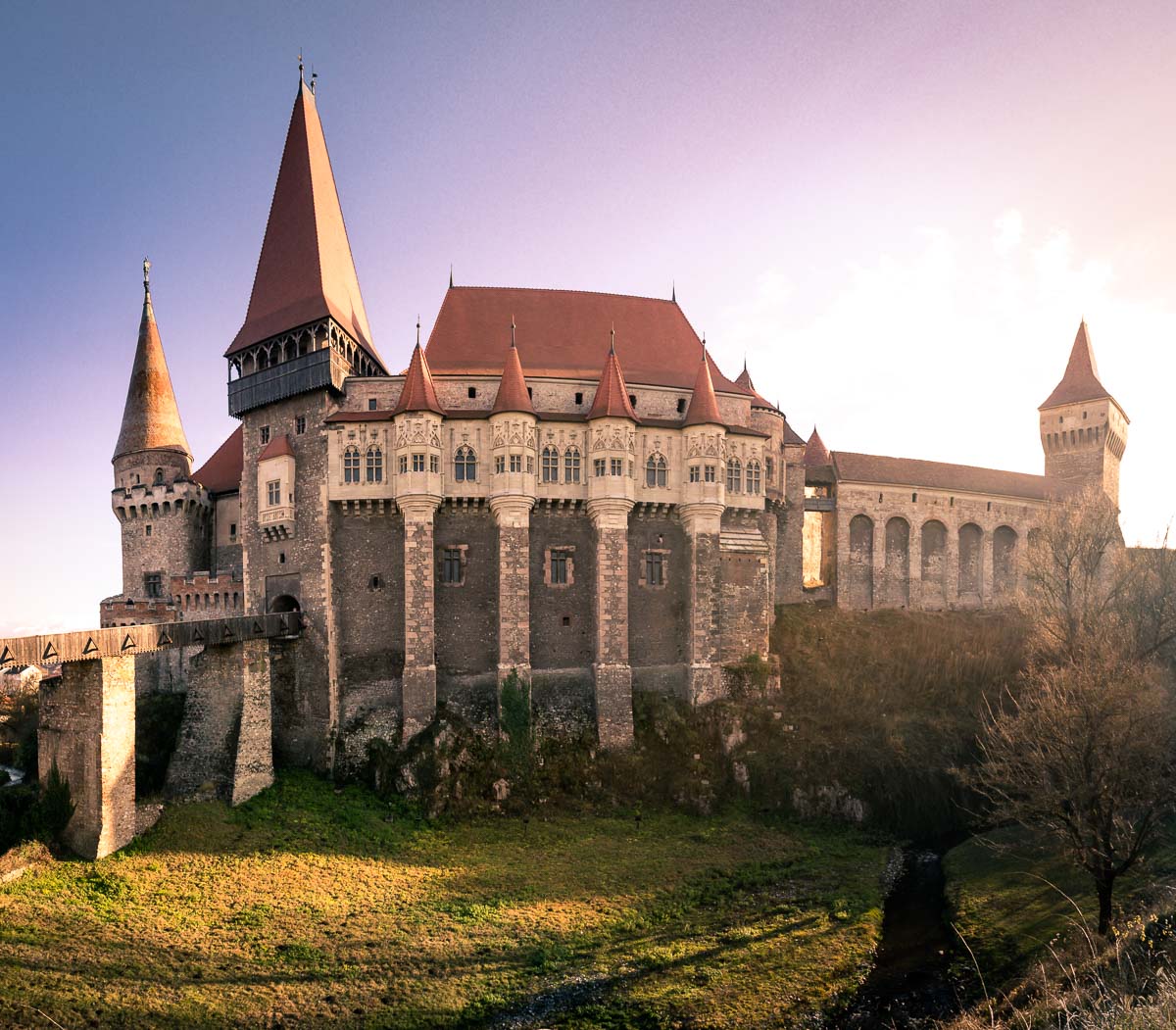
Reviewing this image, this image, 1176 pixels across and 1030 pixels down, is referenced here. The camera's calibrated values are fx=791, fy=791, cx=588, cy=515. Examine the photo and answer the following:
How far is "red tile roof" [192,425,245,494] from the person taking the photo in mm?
35719

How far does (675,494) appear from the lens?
103ft

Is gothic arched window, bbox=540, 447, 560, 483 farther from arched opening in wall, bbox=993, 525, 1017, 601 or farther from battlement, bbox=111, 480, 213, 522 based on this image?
arched opening in wall, bbox=993, 525, 1017, 601

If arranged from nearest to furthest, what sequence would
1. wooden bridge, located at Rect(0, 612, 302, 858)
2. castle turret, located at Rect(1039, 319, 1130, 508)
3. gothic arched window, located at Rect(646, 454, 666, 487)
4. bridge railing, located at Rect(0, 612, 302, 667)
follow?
bridge railing, located at Rect(0, 612, 302, 667), wooden bridge, located at Rect(0, 612, 302, 858), gothic arched window, located at Rect(646, 454, 666, 487), castle turret, located at Rect(1039, 319, 1130, 508)

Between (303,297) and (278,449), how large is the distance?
630 cm

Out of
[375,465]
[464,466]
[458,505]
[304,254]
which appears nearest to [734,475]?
[464,466]

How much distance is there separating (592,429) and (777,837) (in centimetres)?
1573

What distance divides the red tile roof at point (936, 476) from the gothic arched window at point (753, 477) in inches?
445

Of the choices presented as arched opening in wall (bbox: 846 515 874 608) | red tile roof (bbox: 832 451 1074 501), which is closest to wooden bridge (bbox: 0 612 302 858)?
arched opening in wall (bbox: 846 515 874 608)

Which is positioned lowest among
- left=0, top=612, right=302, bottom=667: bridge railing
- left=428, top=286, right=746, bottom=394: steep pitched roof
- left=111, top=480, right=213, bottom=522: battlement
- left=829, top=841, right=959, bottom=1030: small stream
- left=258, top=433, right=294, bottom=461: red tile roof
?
left=829, top=841, right=959, bottom=1030: small stream

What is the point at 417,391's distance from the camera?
29141mm

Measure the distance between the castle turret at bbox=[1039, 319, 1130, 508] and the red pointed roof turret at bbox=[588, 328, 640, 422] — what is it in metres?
35.1

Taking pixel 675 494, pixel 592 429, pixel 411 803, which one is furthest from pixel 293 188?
pixel 411 803

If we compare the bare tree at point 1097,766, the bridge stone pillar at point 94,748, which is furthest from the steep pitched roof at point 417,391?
the bare tree at point 1097,766

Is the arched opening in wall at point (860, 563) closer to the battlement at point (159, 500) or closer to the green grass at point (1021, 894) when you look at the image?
the green grass at point (1021, 894)
